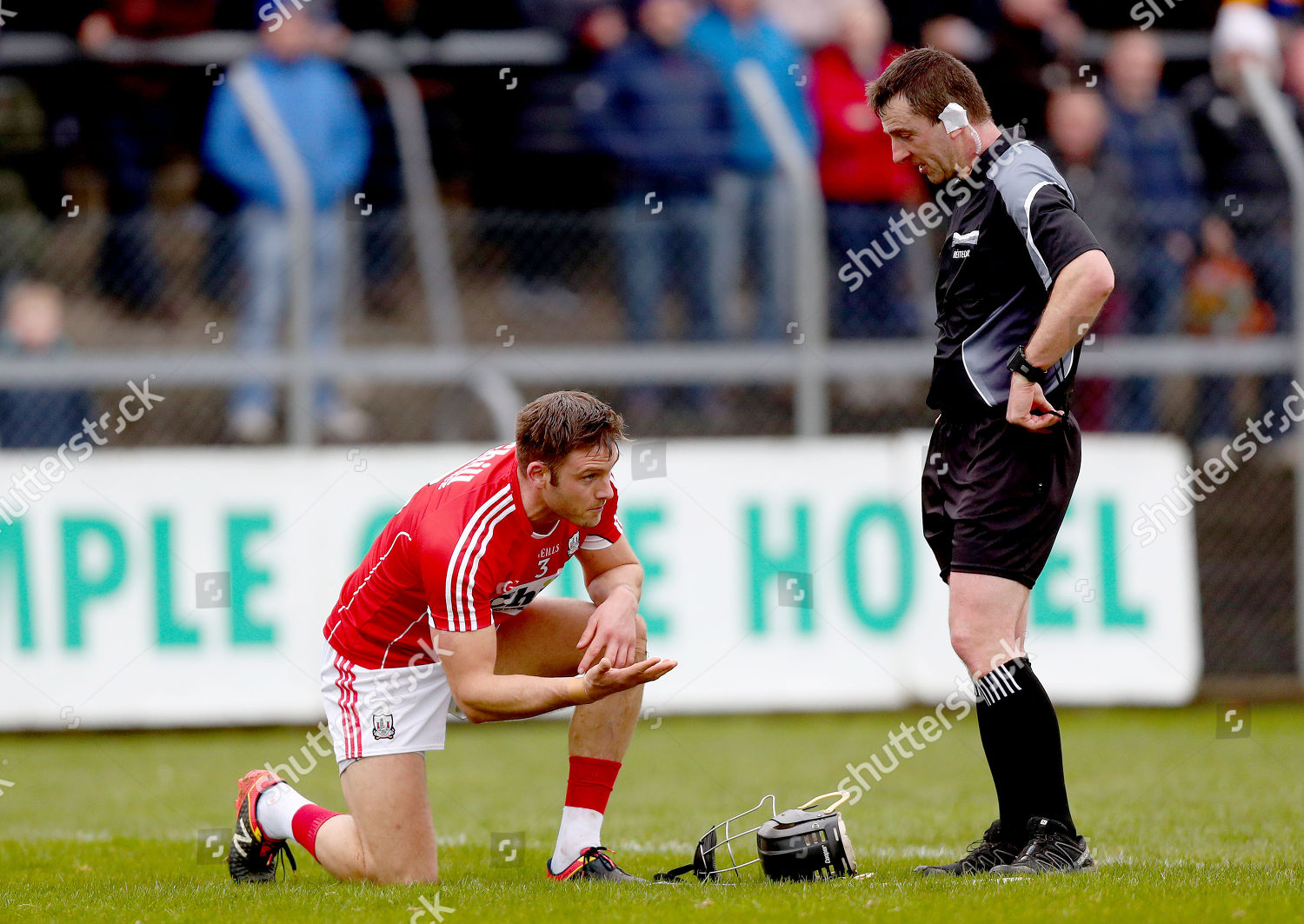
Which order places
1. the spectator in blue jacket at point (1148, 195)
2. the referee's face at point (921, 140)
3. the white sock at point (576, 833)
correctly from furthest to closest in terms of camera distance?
the spectator in blue jacket at point (1148, 195), the white sock at point (576, 833), the referee's face at point (921, 140)

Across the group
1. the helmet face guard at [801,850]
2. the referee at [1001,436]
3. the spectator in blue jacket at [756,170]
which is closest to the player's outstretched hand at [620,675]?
the helmet face guard at [801,850]

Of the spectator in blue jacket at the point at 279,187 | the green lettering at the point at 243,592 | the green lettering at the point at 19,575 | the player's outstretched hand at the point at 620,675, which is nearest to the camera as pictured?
the player's outstretched hand at the point at 620,675

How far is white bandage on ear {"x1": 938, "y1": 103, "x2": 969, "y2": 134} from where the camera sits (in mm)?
4949

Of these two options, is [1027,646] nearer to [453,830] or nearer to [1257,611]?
[1257,611]

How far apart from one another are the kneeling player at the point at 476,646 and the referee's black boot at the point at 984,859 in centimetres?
105

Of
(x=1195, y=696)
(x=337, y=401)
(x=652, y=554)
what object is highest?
(x=337, y=401)

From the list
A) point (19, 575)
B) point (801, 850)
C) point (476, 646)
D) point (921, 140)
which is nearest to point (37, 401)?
point (19, 575)

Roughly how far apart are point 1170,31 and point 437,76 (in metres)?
5.93

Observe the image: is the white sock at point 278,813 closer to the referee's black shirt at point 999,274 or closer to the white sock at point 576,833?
the white sock at point 576,833

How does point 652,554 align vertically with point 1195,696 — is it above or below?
above

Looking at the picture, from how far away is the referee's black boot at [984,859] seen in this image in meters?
5.04

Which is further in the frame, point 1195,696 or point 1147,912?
point 1195,696

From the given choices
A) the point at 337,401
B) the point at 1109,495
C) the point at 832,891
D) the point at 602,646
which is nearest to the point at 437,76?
the point at 337,401

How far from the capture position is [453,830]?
6672mm
